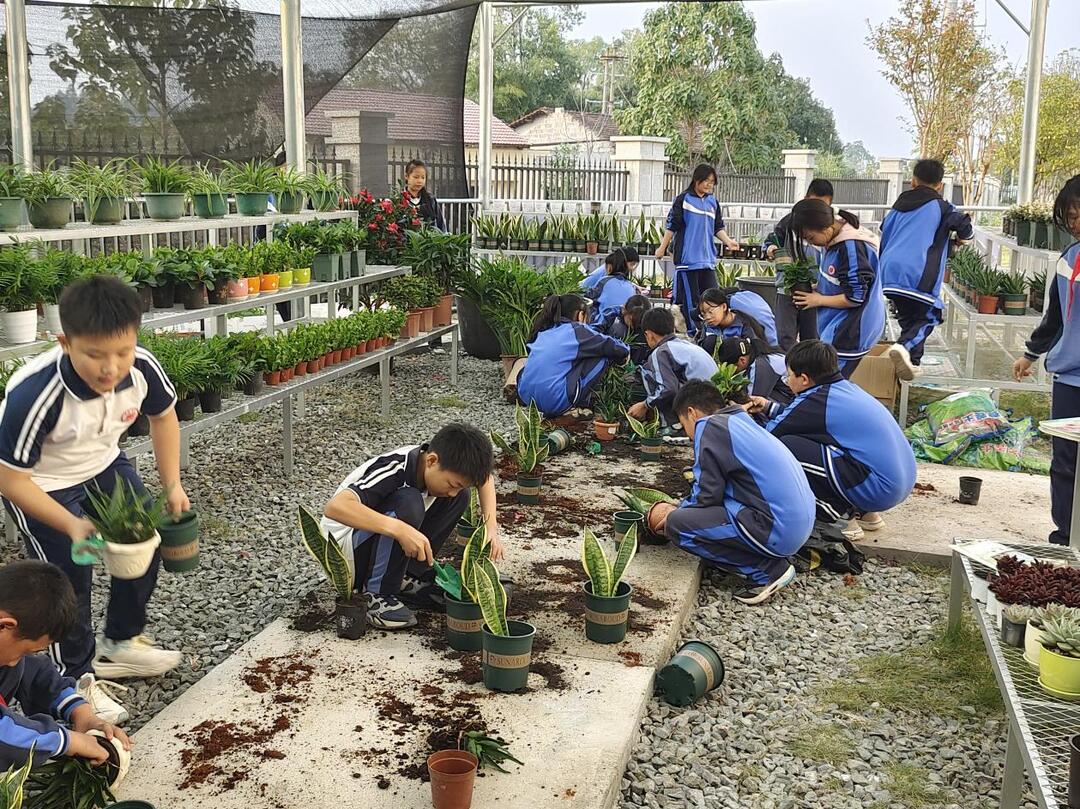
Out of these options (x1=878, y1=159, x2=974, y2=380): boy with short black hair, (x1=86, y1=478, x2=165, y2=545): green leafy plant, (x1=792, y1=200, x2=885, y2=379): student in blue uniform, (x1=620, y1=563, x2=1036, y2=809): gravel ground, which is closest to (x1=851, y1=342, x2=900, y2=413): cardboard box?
(x1=878, y1=159, x2=974, y2=380): boy with short black hair

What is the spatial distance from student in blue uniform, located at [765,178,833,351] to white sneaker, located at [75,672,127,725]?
5089 millimetres

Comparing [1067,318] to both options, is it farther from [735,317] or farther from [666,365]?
[735,317]

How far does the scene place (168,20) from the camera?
7.03 metres

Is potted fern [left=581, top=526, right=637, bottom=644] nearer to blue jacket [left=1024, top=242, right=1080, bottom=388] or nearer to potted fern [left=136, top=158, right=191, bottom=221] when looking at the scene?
blue jacket [left=1024, top=242, right=1080, bottom=388]

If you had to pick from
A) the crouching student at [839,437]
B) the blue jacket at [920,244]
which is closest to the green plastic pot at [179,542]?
the crouching student at [839,437]

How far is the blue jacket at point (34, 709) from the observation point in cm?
239

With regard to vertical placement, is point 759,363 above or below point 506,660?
above

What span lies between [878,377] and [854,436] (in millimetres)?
3169

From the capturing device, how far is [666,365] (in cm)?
637

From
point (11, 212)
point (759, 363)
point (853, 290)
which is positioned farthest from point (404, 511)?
point (853, 290)

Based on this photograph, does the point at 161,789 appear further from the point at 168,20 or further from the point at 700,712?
the point at 168,20

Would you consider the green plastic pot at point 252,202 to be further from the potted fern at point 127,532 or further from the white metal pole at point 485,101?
the white metal pole at point 485,101

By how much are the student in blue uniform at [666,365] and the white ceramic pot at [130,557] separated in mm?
3811

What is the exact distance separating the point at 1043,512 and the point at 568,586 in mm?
2880
